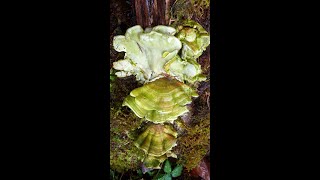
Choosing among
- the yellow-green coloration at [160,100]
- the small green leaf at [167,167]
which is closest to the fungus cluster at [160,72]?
the yellow-green coloration at [160,100]

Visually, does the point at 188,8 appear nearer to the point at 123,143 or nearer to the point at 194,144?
the point at 194,144

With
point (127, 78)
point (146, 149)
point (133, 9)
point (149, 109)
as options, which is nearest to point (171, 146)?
point (146, 149)

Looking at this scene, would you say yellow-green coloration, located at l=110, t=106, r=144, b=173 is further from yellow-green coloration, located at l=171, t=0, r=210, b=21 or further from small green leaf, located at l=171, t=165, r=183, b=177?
yellow-green coloration, located at l=171, t=0, r=210, b=21

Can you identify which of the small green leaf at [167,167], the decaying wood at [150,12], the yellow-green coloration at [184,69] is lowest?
the small green leaf at [167,167]

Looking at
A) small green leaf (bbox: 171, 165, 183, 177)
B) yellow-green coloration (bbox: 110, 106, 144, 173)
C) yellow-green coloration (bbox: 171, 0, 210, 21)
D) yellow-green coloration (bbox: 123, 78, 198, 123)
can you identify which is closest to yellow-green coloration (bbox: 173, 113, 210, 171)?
small green leaf (bbox: 171, 165, 183, 177)

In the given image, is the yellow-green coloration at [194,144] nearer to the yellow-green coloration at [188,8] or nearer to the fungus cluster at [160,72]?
the fungus cluster at [160,72]

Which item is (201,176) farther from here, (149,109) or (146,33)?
(146,33)

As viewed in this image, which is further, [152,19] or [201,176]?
[201,176]
